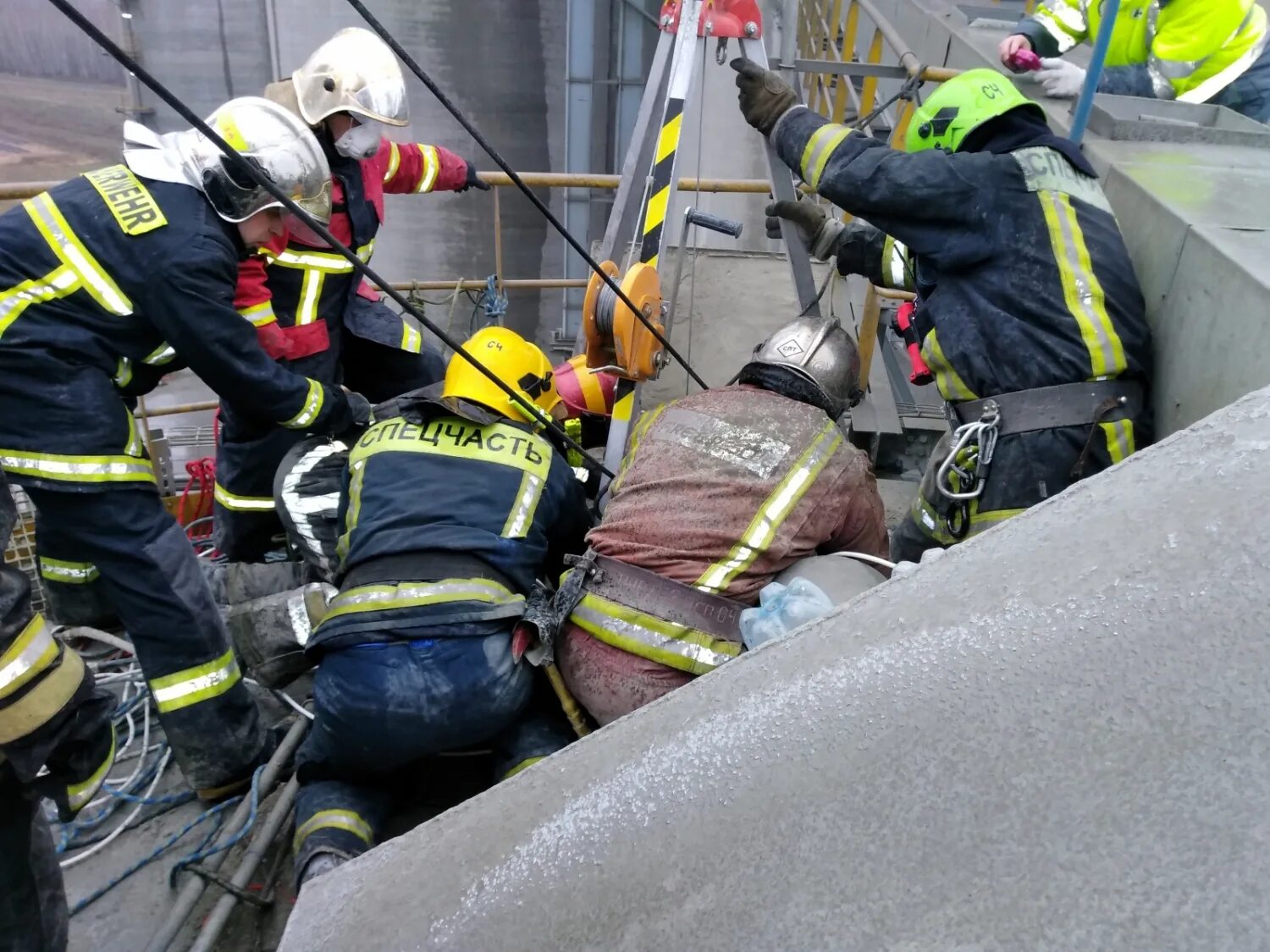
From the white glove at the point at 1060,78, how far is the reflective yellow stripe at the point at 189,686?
4007 mm

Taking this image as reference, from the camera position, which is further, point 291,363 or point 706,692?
point 291,363

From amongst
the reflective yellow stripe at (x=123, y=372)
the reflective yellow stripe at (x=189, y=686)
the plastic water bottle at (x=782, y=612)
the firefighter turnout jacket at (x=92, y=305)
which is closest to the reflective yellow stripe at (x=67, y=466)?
the firefighter turnout jacket at (x=92, y=305)

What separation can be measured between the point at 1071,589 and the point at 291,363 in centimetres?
342

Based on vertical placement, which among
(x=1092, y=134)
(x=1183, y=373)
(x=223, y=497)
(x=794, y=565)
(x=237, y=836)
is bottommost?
(x=237, y=836)

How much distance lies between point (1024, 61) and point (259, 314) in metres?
3.42

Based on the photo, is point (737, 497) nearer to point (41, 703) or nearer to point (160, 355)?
point (41, 703)

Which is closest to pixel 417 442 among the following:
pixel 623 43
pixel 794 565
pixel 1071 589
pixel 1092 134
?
pixel 794 565

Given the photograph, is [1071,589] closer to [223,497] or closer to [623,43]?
[223,497]

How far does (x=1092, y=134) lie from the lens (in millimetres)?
3406

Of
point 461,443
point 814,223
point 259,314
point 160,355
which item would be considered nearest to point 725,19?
point 814,223

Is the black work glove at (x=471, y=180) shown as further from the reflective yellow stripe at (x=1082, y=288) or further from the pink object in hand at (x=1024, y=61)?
the reflective yellow stripe at (x=1082, y=288)

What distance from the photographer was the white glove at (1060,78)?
3.84 metres

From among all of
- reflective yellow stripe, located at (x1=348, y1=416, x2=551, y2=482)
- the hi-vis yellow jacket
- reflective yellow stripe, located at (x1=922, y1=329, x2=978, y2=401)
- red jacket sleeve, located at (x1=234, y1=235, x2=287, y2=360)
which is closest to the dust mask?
red jacket sleeve, located at (x1=234, y1=235, x2=287, y2=360)

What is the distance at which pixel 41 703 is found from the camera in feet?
6.71
